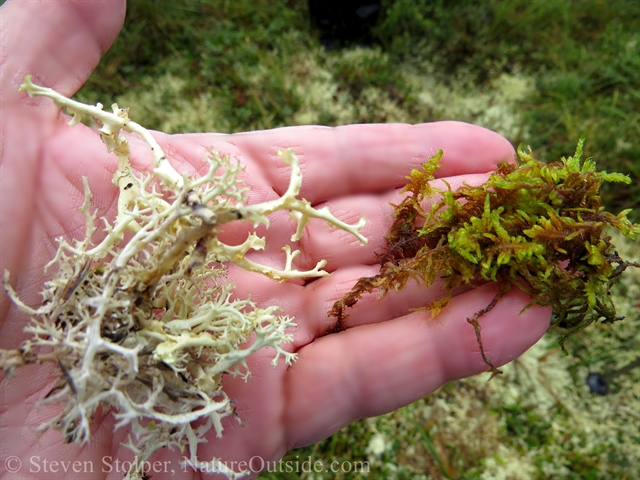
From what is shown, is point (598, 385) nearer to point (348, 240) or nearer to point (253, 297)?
point (348, 240)

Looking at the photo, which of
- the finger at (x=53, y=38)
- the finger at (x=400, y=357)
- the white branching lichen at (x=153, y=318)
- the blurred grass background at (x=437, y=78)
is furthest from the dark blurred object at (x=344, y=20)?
the finger at (x=400, y=357)

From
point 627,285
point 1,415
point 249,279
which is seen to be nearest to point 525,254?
point 249,279

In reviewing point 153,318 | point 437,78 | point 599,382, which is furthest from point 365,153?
point 599,382

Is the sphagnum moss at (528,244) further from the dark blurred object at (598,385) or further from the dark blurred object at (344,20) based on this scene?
the dark blurred object at (344,20)

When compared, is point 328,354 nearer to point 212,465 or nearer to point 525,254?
point 212,465

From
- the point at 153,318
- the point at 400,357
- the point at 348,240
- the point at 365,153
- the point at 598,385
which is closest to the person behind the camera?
the point at 153,318

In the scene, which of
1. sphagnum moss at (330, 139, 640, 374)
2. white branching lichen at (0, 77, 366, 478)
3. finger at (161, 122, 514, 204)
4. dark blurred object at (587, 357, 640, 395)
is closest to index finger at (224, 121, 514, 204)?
finger at (161, 122, 514, 204)
